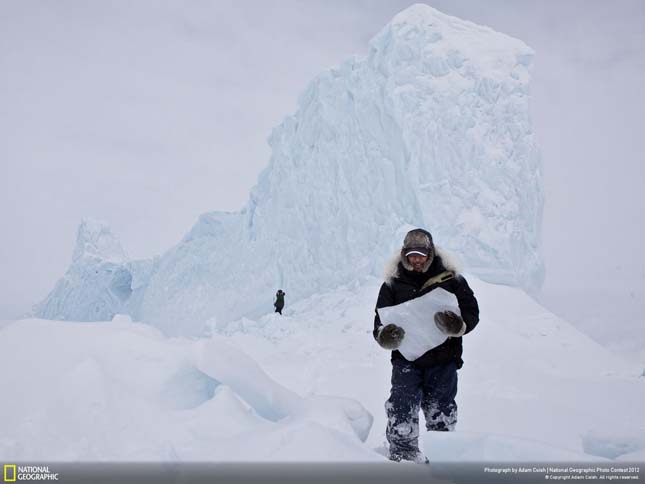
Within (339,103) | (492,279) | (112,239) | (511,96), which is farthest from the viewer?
(112,239)

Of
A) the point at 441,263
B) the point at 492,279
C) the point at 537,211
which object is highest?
the point at 537,211

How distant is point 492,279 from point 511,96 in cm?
434

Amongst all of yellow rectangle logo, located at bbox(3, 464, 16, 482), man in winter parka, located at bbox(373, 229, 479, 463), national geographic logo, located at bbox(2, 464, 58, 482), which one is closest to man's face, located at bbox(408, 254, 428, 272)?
man in winter parka, located at bbox(373, 229, 479, 463)

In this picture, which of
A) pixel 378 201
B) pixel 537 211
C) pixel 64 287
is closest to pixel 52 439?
pixel 378 201

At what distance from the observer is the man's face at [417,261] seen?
9.64 feet

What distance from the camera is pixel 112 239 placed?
2275 centimetres

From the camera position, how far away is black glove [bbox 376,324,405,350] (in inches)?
112

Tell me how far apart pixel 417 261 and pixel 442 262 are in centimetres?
16

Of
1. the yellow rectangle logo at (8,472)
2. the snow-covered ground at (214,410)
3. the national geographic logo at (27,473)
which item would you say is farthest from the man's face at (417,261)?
the yellow rectangle logo at (8,472)

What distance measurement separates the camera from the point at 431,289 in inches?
117

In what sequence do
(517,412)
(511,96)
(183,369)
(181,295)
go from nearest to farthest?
(183,369), (517,412), (511,96), (181,295)

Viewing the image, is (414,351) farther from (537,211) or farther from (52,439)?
(537,211)

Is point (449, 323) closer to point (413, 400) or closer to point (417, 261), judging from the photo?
point (417, 261)

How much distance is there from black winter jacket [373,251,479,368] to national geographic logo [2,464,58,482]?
178cm
